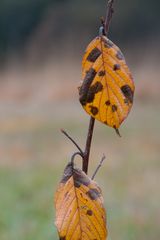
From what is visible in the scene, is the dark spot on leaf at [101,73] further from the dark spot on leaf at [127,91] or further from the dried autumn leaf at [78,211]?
the dried autumn leaf at [78,211]

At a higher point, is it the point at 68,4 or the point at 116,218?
the point at 68,4

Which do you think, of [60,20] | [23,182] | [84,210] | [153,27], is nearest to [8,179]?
[23,182]

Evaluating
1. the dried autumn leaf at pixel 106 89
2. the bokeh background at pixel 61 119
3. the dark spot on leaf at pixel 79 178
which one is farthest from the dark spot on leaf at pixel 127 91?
the bokeh background at pixel 61 119

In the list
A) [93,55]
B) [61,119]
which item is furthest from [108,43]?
[61,119]

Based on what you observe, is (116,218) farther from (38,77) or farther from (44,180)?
(38,77)

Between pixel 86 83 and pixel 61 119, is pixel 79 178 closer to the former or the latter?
pixel 86 83
